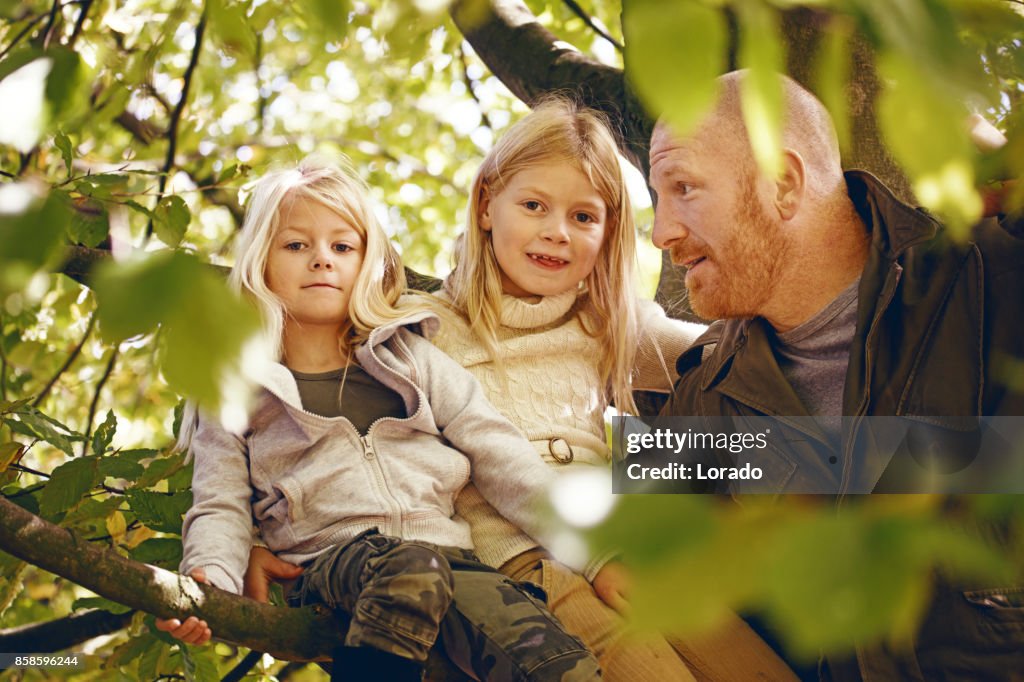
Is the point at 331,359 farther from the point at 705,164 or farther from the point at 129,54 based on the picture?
the point at 129,54

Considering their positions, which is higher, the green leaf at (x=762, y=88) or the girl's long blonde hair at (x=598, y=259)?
the girl's long blonde hair at (x=598, y=259)

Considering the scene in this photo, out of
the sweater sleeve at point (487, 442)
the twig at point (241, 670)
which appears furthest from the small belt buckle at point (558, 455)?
the twig at point (241, 670)

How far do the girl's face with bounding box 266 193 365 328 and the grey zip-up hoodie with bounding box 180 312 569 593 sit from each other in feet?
0.47

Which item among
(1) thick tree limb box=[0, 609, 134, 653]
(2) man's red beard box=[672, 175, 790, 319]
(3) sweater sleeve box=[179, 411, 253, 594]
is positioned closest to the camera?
(3) sweater sleeve box=[179, 411, 253, 594]

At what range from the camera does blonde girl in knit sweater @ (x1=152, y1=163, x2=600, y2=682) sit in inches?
75.5

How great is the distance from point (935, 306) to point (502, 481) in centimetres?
98

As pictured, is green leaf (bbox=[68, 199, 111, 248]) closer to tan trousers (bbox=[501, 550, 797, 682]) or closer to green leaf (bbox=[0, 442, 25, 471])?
green leaf (bbox=[0, 442, 25, 471])

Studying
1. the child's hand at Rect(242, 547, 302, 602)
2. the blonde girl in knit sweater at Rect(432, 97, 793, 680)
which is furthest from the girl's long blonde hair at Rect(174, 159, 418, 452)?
the child's hand at Rect(242, 547, 302, 602)

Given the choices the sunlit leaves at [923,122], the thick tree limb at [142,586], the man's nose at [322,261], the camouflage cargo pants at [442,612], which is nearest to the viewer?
the sunlit leaves at [923,122]

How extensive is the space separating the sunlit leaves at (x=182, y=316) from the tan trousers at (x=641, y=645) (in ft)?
5.31

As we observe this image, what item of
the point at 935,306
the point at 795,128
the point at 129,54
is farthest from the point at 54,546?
the point at 129,54

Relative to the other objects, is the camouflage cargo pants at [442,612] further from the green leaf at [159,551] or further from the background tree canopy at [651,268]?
the green leaf at [159,551]

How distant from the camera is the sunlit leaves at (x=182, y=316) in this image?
1.99 feet

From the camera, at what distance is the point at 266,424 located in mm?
2430
